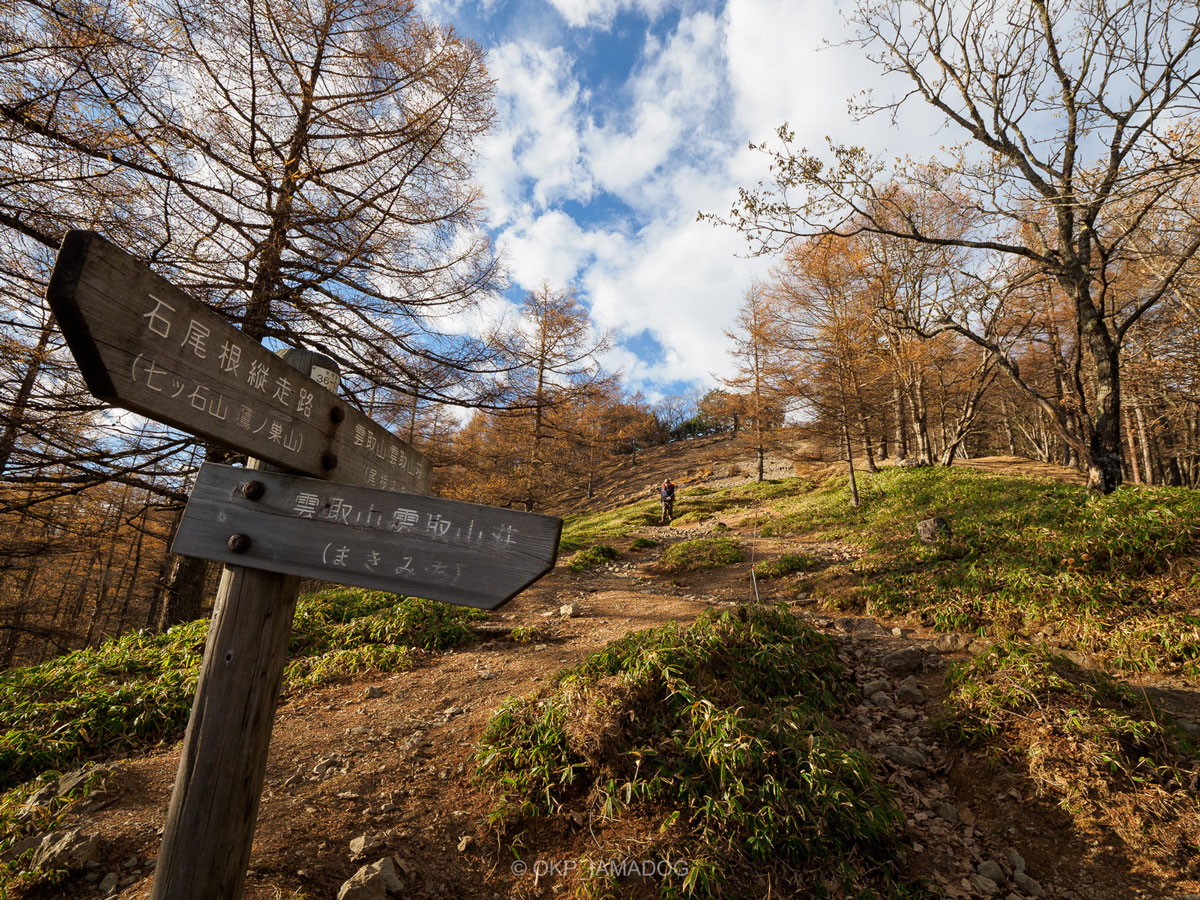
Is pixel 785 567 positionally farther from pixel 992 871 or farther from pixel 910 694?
pixel 992 871

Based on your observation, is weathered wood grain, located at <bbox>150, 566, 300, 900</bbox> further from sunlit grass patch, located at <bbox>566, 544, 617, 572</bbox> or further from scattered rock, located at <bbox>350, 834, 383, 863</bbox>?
sunlit grass patch, located at <bbox>566, 544, 617, 572</bbox>

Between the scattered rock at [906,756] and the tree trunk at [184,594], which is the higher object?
the tree trunk at [184,594]

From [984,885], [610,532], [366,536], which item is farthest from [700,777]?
[610,532]

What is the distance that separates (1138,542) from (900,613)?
262 centimetres

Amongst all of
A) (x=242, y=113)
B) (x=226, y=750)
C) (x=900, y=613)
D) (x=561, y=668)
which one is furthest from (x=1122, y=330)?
(x=242, y=113)

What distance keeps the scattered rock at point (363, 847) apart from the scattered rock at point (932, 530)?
842 centimetres

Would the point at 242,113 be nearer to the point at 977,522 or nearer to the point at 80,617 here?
the point at 977,522

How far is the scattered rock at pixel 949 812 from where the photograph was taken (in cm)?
334

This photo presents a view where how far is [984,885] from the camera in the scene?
2.84m

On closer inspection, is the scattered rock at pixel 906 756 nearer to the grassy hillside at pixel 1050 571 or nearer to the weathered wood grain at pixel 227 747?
the grassy hillside at pixel 1050 571

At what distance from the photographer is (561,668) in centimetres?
518

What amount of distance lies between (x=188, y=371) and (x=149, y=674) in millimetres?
5930

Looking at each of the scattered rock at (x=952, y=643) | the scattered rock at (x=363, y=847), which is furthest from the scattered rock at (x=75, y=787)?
the scattered rock at (x=952, y=643)

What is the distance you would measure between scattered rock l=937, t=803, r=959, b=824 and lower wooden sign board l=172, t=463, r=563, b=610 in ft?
12.1
